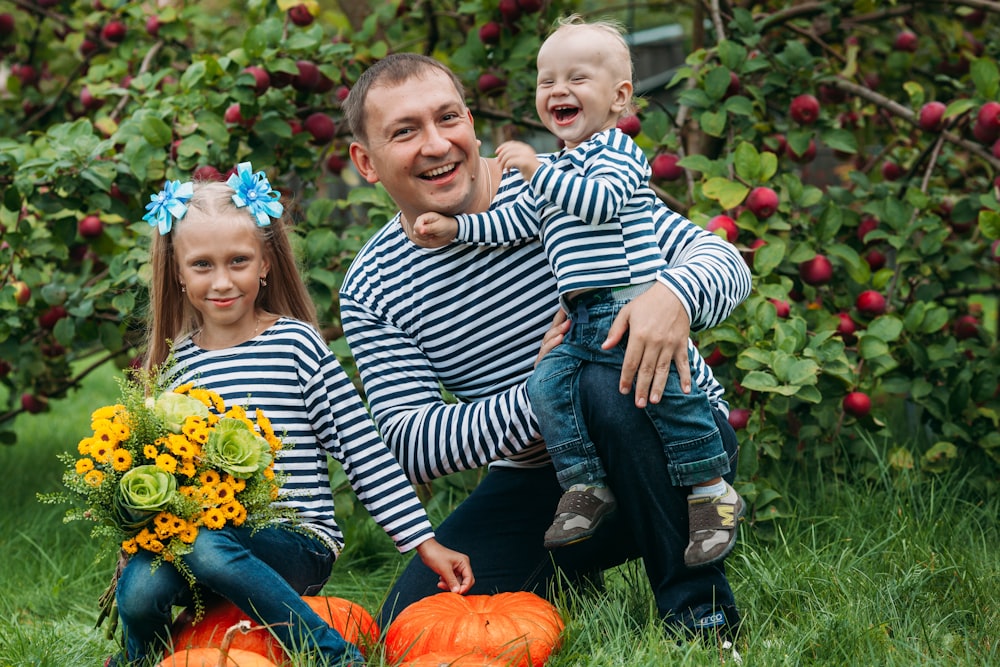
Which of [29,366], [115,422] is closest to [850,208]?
[115,422]

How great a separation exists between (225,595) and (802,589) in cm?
125

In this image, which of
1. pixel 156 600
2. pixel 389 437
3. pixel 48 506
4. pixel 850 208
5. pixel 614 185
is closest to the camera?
pixel 156 600

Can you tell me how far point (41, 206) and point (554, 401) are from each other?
5.85 ft

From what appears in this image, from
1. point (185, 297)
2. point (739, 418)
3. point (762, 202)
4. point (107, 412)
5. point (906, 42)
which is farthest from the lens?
point (906, 42)

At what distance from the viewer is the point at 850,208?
11.4ft

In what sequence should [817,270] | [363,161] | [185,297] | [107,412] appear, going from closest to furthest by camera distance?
[107,412] → [185,297] → [363,161] → [817,270]

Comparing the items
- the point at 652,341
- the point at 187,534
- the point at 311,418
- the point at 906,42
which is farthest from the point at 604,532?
the point at 906,42

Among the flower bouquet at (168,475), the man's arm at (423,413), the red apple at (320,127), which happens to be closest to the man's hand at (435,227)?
the man's arm at (423,413)

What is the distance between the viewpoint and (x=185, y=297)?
247cm

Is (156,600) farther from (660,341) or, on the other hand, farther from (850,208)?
(850,208)

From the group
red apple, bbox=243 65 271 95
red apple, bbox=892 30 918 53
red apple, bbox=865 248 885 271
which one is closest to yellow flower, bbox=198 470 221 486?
red apple, bbox=243 65 271 95

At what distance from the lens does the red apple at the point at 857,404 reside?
→ 2.93 m

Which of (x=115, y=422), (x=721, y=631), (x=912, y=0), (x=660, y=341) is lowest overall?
(x=721, y=631)

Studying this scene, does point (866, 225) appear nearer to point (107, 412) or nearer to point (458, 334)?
point (458, 334)
